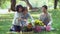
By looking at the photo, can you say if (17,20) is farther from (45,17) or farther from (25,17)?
(45,17)

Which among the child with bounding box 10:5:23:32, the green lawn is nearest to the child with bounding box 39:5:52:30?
the green lawn

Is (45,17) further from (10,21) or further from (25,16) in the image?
(10,21)

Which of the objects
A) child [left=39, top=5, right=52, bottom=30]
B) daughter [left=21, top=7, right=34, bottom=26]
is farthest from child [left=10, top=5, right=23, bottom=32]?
child [left=39, top=5, right=52, bottom=30]

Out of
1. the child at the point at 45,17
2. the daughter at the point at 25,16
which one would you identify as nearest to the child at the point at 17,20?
the daughter at the point at 25,16

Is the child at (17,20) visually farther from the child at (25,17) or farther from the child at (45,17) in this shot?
the child at (45,17)

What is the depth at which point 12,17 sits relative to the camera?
162 centimetres

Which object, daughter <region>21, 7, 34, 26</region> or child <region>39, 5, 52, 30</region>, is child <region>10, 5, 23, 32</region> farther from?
child <region>39, 5, 52, 30</region>

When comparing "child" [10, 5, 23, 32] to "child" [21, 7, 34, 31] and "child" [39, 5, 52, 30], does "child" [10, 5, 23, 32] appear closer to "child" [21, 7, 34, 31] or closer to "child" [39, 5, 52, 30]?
"child" [21, 7, 34, 31]

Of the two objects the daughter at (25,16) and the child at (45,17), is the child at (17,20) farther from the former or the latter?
the child at (45,17)

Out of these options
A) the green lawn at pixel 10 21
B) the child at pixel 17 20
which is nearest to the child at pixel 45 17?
the green lawn at pixel 10 21

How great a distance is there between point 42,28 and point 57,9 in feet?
0.66

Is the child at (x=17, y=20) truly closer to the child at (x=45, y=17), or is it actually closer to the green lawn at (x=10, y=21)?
the green lawn at (x=10, y=21)

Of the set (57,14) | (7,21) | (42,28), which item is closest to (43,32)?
(42,28)

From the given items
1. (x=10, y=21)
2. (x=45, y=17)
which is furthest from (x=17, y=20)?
(x=45, y=17)
